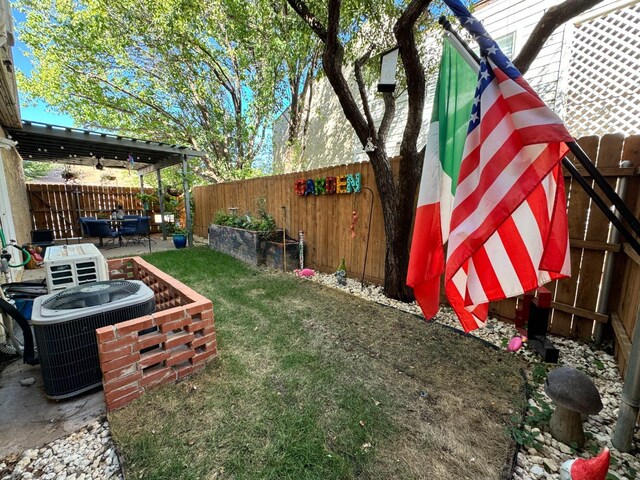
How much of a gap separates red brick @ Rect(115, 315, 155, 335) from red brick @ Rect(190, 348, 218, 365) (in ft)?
1.45

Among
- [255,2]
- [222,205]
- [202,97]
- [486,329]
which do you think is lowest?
[486,329]

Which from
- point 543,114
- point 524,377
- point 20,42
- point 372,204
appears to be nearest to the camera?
point 543,114

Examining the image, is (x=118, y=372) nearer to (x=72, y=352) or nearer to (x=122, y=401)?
(x=122, y=401)

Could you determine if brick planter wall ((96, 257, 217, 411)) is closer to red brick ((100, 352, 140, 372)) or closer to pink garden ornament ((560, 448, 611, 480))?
red brick ((100, 352, 140, 372))

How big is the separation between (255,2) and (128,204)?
911 centimetres

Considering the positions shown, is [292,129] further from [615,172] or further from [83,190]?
[615,172]

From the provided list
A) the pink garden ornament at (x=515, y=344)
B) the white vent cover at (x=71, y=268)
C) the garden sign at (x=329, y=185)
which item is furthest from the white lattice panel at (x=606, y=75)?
the white vent cover at (x=71, y=268)

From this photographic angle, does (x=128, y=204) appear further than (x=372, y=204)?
Yes

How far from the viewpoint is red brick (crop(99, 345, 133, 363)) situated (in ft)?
5.30

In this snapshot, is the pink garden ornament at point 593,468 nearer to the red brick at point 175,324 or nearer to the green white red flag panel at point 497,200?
the green white red flag panel at point 497,200

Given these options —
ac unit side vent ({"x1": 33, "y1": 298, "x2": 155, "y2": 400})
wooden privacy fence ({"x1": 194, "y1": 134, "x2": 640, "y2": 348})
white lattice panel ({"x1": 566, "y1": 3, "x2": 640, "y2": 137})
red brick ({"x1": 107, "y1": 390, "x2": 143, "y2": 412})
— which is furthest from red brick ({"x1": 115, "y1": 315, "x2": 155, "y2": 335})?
white lattice panel ({"x1": 566, "y1": 3, "x2": 640, "y2": 137})

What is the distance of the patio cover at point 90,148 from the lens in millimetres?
5531

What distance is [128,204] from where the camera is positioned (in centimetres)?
1141

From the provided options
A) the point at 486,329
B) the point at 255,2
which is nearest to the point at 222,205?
the point at 255,2
